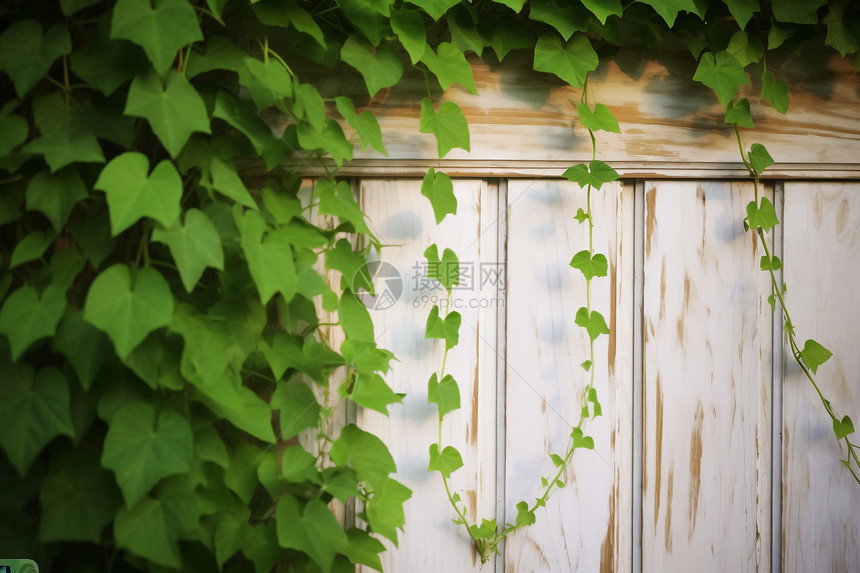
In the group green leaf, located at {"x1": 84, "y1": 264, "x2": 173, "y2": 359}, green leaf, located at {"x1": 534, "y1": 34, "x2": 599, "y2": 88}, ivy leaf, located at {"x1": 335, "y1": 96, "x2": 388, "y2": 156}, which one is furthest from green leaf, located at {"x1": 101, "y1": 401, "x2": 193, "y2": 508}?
green leaf, located at {"x1": 534, "y1": 34, "x2": 599, "y2": 88}

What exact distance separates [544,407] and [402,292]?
33 centimetres

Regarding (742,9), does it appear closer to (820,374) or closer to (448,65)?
(448,65)

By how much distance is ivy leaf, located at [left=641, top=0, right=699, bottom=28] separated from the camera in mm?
890

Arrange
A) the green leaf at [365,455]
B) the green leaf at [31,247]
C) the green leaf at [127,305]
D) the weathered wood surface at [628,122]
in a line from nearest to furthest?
the green leaf at [127,305]
the green leaf at [31,247]
the green leaf at [365,455]
the weathered wood surface at [628,122]

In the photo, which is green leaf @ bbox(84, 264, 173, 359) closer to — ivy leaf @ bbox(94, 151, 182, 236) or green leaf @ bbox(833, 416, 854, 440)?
ivy leaf @ bbox(94, 151, 182, 236)

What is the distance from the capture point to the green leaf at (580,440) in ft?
3.30

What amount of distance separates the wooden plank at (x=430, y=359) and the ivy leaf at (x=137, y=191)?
0.38 metres

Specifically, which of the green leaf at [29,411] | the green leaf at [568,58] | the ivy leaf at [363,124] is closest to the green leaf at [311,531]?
the green leaf at [29,411]

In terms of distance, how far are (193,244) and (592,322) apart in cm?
65

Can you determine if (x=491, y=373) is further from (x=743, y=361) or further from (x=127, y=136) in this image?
(x=127, y=136)

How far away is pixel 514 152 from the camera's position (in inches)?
39.8

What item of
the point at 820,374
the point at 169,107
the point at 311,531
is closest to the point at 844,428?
the point at 820,374

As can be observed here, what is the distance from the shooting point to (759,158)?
1007 millimetres

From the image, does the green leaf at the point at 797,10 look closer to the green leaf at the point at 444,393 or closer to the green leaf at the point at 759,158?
the green leaf at the point at 759,158
